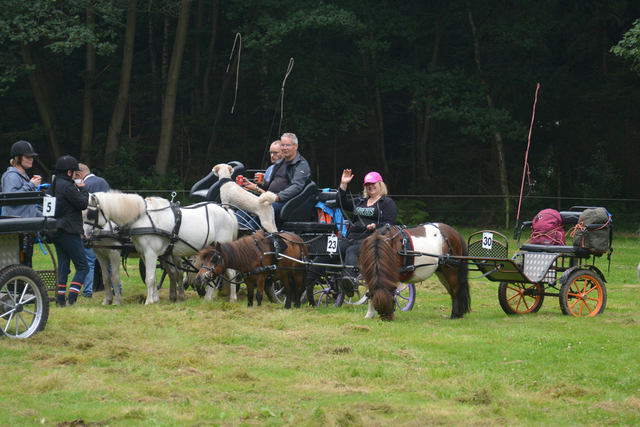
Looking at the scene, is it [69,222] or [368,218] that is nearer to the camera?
[69,222]

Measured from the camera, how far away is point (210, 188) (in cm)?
1053

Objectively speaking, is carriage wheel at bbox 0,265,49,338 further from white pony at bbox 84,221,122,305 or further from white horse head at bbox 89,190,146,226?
white pony at bbox 84,221,122,305

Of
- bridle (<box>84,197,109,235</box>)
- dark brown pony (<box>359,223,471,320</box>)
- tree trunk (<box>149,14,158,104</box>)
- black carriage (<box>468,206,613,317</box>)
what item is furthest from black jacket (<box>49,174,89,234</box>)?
tree trunk (<box>149,14,158,104</box>)

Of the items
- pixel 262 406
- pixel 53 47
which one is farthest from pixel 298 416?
pixel 53 47

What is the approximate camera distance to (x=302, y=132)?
24.3 metres

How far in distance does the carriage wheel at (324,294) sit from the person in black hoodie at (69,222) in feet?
9.24

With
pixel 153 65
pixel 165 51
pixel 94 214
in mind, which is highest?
pixel 165 51

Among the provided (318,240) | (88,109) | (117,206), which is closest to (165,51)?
(88,109)

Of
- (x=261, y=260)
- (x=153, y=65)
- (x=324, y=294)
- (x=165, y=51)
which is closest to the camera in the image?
(x=261, y=260)

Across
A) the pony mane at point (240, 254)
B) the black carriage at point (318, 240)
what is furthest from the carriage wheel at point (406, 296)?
the pony mane at point (240, 254)

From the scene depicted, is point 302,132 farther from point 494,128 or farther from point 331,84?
point 494,128

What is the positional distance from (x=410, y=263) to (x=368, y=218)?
1.05 metres

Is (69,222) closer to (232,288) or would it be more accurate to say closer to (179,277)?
(179,277)

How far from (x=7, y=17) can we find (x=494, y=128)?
14.6 metres
